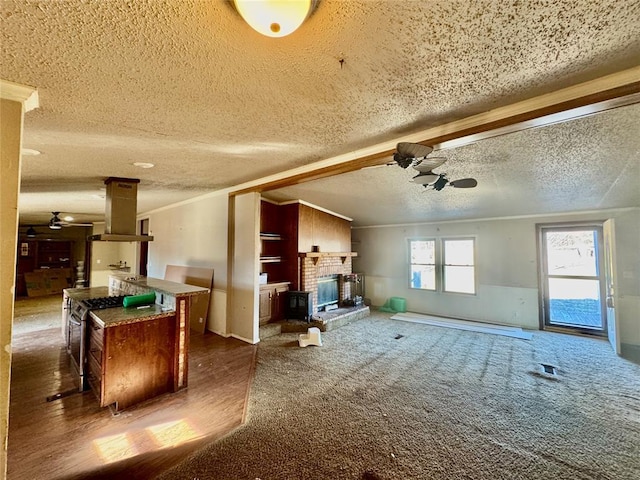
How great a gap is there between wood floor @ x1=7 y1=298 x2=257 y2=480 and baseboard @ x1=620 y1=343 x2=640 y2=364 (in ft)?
Result: 17.7

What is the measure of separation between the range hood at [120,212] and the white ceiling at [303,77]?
17.3 inches

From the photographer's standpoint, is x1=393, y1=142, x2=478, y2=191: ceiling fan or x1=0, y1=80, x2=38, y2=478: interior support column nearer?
x1=0, y1=80, x2=38, y2=478: interior support column

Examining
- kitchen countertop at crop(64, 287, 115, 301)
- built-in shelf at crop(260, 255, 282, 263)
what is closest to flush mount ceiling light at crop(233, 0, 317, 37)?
kitchen countertop at crop(64, 287, 115, 301)

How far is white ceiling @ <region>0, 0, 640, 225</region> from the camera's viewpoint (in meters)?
1.12

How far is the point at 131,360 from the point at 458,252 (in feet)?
21.4

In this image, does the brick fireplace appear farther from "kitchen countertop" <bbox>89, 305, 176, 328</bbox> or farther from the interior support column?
the interior support column

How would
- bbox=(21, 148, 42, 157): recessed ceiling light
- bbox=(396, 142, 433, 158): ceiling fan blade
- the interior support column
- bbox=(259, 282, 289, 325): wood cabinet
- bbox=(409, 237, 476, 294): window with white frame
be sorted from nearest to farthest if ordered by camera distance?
the interior support column, bbox=(396, 142, 433, 158): ceiling fan blade, bbox=(21, 148, 42, 157): recessed ceiling light, bbox=(259, 282, 289, 325): wood cabinet, bbox=(409, 237, 476, 294): window with white frame

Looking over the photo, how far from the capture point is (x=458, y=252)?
6484 mm

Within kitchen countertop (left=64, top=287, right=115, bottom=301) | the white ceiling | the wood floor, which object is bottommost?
the wood floor

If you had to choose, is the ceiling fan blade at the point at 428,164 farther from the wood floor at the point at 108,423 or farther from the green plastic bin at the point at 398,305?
the green plastic bin at the point at 398,305

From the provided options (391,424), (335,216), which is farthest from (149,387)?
(335,216)

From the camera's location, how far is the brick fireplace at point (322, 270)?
571 centimetres

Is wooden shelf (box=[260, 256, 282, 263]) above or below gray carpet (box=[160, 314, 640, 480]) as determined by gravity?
above

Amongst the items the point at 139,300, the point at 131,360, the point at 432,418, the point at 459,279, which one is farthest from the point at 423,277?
the point at 131,360
